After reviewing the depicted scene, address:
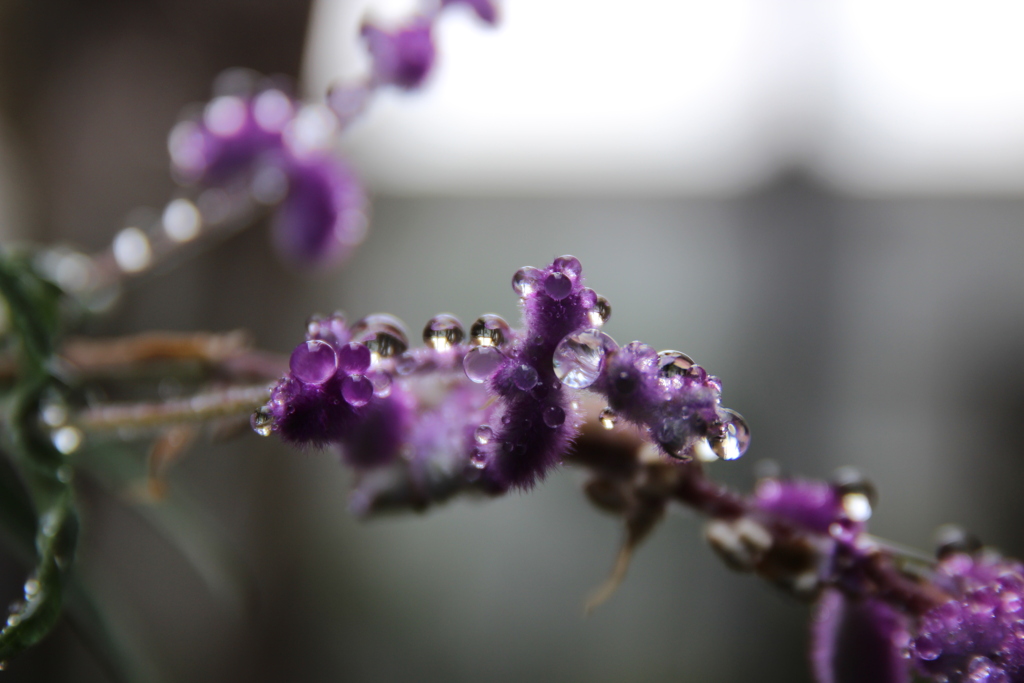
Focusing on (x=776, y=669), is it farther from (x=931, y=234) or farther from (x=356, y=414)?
(x=356, y=414)

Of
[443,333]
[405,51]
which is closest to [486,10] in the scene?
[405,51]

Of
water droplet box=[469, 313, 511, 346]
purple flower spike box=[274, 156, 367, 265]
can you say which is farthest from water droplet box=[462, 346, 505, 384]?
purple flower spike box=[274, 156, 367, 265]

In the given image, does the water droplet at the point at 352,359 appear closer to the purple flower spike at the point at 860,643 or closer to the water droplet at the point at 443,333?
the water droplet at the point at 443,333

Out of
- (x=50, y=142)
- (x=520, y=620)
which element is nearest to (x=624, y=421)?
(x=50, y=142)

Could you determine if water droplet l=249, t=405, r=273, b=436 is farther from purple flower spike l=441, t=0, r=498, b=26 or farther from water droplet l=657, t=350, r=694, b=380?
purple flower spike l=441, t=0, r=498, b=26

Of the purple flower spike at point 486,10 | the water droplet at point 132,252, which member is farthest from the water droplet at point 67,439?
the purple flower spike at point 486,10
